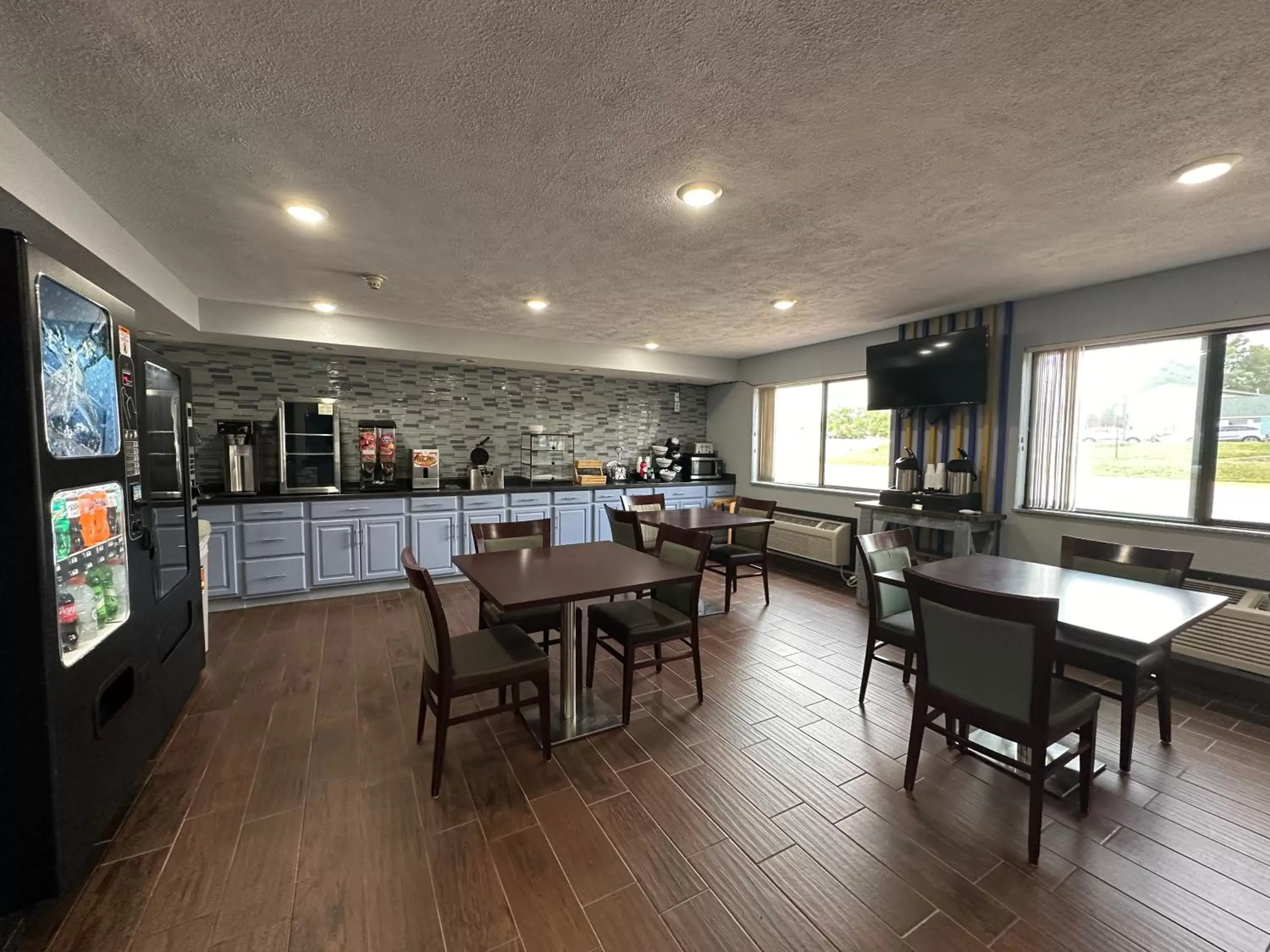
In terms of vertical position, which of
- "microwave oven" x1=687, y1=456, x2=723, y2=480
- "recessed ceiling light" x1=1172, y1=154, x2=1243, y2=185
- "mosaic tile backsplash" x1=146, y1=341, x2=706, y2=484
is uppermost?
"recessed ceiling light" x1=1172, y1=154, x2=1243, y2=185

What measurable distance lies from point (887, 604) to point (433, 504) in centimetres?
388

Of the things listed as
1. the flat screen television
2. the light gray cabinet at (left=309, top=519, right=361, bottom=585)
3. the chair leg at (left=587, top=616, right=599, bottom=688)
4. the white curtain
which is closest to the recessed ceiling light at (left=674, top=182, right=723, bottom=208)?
the chair leg at (left=587, top=616, right=599, bottom=688)

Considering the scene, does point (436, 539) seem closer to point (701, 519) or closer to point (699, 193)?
point (701, 519)

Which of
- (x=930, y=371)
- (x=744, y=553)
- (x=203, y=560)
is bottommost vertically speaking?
(x=744, y=553)

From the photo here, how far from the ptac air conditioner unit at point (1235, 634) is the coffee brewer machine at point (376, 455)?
18.5 ft

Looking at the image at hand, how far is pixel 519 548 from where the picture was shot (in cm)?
326

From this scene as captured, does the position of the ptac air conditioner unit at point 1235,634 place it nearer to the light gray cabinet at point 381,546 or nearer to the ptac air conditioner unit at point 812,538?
the ptac air conditioner unit at point 812,538

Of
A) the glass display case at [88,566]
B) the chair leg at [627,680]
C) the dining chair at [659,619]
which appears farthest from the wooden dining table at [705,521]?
the glass display case at [88,566]

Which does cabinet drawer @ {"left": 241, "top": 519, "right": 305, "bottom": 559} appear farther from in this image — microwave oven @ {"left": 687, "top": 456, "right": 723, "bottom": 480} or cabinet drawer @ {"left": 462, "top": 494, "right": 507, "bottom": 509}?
microwave oven @ {"left": 687, "top": 456, "right": 723, "bottom": 480}

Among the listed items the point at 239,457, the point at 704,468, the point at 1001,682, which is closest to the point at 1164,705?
the point at 1001,682

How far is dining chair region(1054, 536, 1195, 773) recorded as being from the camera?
2062 mm

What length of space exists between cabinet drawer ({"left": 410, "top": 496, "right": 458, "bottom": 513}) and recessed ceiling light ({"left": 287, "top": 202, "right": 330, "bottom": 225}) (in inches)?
108

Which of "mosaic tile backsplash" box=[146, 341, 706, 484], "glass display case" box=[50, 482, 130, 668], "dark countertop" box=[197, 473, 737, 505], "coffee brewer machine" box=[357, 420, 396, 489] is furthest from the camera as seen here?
"coffee brewer machine" box=[357, 420, 396, 489]

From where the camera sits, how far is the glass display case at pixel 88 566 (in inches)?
56.8
